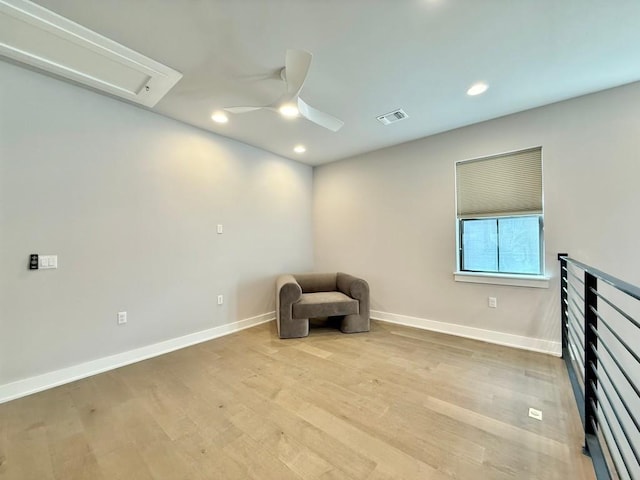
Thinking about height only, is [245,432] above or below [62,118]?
below

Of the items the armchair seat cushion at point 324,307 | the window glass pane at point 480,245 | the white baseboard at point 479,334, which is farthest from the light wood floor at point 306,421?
the window glass pane at point 480,245

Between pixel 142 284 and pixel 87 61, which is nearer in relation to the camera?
pixel 87 61

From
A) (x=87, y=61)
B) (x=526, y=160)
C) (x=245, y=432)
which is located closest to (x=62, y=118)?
(x=87, y=61)

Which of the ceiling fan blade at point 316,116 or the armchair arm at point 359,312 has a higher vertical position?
the ceiling fan blade at point 316,116

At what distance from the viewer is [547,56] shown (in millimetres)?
2070

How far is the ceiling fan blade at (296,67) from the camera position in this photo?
1692 mm

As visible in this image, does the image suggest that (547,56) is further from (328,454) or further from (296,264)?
(296,264)

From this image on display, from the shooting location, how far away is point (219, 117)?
3.03 meters

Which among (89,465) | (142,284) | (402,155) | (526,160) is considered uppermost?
(402,155)

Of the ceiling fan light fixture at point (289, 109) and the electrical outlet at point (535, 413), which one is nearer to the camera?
the electrical outlet at point (535, 413)

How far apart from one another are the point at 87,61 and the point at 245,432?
9.90ft

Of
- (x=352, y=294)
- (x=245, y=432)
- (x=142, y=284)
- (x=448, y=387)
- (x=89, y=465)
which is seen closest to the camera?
(x=89, y=465)

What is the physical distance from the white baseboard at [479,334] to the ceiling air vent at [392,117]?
8.61 feet

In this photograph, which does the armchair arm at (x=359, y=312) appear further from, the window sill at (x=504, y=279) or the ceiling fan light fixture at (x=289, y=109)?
the ceiling fan light fixture at (x=289, y=109)
